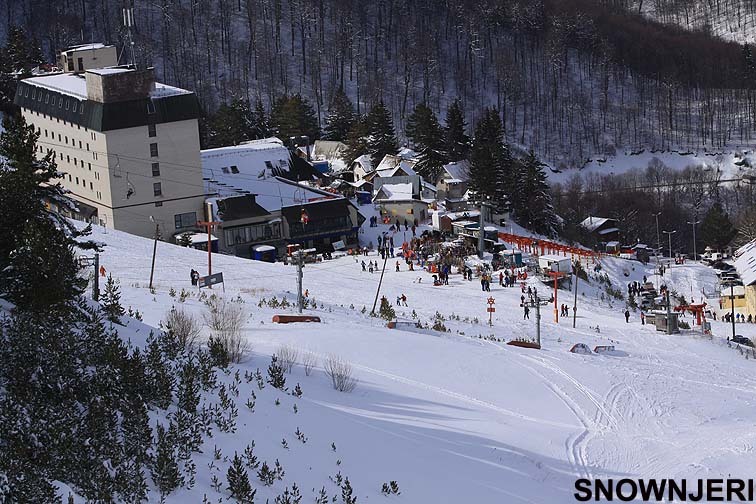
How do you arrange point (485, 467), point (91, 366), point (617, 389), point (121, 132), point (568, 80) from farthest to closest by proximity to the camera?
point (568, 80) → point (121, 132) → point (617, 389) → point (485, 467) → point (91, 366)

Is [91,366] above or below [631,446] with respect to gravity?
above

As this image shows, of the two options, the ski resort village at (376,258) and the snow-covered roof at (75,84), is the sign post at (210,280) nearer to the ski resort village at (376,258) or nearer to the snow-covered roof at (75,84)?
the ski resort village at (376,258)

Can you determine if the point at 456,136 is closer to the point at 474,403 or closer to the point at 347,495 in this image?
the point at 474,403

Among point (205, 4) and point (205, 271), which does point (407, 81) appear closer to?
point (205, 4)

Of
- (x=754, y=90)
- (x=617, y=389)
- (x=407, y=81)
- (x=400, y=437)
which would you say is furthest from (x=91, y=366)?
(x=754, y=90)

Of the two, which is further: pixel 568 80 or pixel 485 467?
pixel 568 80

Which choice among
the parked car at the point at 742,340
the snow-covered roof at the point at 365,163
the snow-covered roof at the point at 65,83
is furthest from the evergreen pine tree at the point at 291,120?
the parked car at the point at 742,340

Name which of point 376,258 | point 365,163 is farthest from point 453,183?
point 376,258
